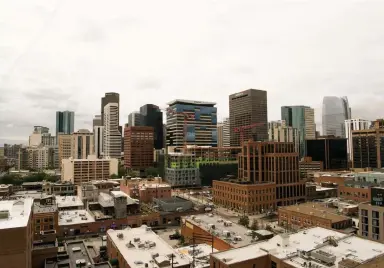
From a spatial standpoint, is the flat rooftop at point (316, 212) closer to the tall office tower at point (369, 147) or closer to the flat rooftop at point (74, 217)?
the flat rooftop at point (74, 217)

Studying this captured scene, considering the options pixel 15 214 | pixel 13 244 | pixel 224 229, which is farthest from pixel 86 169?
pixel 13 244

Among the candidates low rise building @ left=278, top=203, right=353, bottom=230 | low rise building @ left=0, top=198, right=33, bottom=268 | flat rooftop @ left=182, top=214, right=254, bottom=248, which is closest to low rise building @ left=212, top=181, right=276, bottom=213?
low rise building @ left=278, top=203, right=353, bottom=230

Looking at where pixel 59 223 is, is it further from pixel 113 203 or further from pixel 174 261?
pixel 174 261

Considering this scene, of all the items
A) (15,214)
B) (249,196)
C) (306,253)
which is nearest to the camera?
(15,214)

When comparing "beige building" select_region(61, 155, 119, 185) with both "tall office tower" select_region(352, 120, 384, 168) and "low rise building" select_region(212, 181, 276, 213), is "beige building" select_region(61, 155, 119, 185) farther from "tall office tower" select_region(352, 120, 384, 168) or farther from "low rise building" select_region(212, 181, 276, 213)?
"tall office tower" select_region(352, 120, 384, 168)

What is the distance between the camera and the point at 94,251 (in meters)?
58.1

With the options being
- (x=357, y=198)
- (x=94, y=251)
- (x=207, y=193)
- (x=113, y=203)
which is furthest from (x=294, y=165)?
(x=94, y=251)

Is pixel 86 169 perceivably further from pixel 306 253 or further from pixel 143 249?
pixel 306 253

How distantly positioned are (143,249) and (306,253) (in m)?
24.7

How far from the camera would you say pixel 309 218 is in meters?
69.4

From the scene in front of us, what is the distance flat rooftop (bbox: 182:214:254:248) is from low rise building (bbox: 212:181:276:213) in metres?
28.2

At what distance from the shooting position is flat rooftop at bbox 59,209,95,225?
2943 inches

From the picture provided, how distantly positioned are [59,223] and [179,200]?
3531cm

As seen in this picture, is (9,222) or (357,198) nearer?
(9,222)
